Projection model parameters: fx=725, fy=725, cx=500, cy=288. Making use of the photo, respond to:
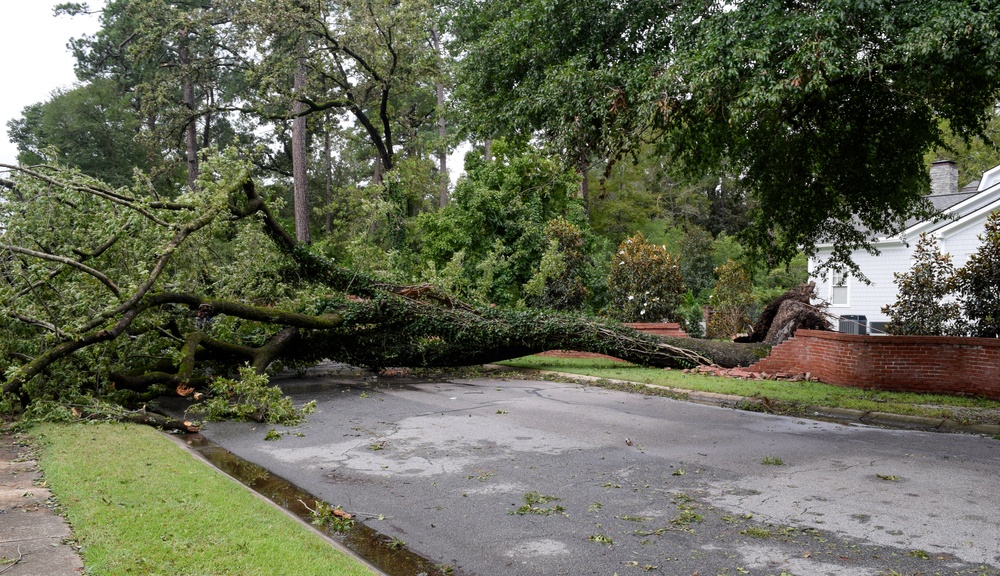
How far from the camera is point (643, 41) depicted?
10273 mm

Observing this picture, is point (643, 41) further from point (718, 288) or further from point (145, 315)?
point (718, 288)

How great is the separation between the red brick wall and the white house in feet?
28.4

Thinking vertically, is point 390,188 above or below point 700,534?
above

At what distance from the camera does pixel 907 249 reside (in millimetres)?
23547

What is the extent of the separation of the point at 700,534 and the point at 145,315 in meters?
8.80

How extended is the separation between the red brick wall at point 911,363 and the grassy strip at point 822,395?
29cm

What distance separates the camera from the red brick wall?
36.9 ft

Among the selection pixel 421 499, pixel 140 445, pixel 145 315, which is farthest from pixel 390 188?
pixel 421 499

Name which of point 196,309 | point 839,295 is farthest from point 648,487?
point 839,295

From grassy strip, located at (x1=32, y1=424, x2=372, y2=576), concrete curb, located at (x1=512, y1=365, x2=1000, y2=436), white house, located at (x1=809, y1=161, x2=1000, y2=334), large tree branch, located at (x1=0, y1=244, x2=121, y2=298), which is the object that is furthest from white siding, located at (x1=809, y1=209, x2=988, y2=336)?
grassy strip, located at (x1=32, y1=424, x2=372, y2=576)

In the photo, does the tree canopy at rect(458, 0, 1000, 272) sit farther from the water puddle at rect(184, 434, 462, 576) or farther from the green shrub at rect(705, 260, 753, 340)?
the green shrub at rect(705, 260, 753, 340)

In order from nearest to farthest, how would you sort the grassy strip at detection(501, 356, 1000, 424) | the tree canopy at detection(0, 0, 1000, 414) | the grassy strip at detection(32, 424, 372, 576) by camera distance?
1. the grassy strip at detection(32, 424, 372, 576)
2. the tree canopy at detection(0, 0, 1000, 414)
3. the grassy strip at detection(501, 356, 1000, 424)

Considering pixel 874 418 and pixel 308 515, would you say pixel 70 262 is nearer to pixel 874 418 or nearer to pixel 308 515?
pixel 308 515

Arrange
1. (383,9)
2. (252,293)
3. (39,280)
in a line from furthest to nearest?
(383,9) < (252,293) < (39,280)
